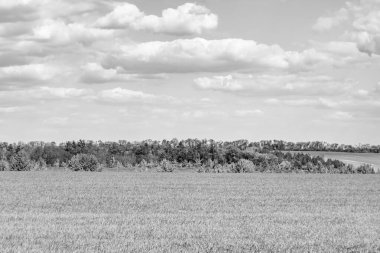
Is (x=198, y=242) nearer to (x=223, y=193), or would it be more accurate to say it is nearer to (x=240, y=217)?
(x=240, y=217)

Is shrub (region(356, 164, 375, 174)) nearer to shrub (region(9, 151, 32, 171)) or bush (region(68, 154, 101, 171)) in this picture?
bush (region(68, 154, 101, 171))

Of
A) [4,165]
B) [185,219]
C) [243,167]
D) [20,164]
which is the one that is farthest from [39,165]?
[185,219]

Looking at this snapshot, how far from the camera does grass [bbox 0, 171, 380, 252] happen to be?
53.2 ft

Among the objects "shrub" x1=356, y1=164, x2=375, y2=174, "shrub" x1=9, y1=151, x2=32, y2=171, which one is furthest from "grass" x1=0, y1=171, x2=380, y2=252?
"shrub" x1=356, y1=164, x2=375, y2=174

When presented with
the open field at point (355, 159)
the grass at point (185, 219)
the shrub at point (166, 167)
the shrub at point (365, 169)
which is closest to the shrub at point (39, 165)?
the shrub at point (166, 167)

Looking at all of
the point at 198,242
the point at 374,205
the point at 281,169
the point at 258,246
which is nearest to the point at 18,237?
the point at 198,242

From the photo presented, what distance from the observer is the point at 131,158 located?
77688mm

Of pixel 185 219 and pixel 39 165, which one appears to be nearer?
pixel 185 219

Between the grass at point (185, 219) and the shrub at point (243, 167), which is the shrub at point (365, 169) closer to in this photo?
the shrub at point (243, 167)

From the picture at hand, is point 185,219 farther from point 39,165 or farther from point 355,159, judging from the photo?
point 355,159

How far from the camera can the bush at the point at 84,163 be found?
227 ft

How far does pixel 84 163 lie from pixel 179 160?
16.4 metres

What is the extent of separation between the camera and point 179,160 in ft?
269

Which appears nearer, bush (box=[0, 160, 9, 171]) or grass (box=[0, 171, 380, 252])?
grass (box=[0, 171, 380, 252])
